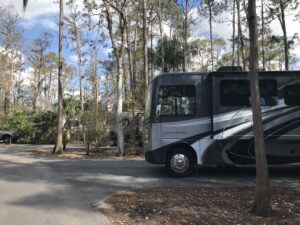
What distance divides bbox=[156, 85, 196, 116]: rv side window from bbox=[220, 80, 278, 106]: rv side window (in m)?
0.86

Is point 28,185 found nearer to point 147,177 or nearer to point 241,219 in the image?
point 147,177

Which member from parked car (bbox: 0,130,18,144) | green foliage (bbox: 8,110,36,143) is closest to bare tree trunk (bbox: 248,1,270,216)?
green foliage (bbox: 8,110,36,143)

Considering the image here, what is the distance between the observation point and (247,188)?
10594 mm

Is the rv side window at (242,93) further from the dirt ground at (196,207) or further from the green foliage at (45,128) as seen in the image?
the green foliage at (45,128)

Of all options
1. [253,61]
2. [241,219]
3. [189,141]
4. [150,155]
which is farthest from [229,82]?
[241,219]

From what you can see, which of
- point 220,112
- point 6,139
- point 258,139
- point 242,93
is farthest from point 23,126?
point 258,139

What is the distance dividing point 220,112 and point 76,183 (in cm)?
437

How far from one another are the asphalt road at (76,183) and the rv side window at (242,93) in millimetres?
2133

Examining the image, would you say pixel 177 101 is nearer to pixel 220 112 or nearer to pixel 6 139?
pixel 220 112

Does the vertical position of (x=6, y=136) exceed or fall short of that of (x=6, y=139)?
it exceeds it

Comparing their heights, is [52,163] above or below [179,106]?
below

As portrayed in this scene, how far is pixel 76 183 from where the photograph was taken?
38.5 ft

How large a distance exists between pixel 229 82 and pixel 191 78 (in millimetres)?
1067

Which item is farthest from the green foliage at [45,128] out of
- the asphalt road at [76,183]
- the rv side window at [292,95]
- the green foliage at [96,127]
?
the rv side window at [292,95]
